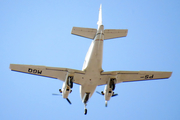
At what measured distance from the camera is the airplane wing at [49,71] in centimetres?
2747

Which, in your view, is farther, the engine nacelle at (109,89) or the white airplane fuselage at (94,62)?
the engine nacelle at (109,89)

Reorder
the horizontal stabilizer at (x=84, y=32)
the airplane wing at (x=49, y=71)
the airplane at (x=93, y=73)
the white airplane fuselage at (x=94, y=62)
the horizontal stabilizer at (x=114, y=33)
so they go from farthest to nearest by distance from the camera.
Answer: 1. the horizontal stabilizer at (x=114, y=33)
2. the horizontal stabilizer at (x=84, y=32)
3. the airplane wing at (x=49, y=71)
4. the airplane at (x=93, y=73)
5. the white airplane fuselage at (x=94, y=62)

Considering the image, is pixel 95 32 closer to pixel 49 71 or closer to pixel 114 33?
pixel 114 33

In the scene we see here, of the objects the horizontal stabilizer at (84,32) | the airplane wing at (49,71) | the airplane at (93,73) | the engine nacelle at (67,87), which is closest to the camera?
the airplane at (93,73)

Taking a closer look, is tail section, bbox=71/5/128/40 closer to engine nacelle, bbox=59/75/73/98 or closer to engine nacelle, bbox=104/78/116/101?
engine nacelle, bbox=59/75/73/98

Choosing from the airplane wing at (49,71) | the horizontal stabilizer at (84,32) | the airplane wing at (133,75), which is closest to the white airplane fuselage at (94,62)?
the horizontal stabilizer at (84,32)

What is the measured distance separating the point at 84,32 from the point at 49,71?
20.1 ft

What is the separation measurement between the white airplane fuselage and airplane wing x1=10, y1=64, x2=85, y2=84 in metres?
1.02

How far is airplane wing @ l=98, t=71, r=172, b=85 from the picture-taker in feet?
98.8

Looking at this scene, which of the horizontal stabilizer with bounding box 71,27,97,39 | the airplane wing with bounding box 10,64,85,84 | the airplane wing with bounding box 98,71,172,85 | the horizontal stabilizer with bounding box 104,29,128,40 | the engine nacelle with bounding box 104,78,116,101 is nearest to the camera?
the airplane wing with bounding box 10,64,85,84

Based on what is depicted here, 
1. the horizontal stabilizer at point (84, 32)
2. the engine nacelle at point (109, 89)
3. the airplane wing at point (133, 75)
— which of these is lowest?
the engine nacelle at point (109, 89)

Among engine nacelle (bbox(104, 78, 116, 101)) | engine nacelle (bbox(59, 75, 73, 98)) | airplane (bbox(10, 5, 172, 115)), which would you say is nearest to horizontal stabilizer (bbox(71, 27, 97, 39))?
airplane (bbox(10, 5, 172, 115))

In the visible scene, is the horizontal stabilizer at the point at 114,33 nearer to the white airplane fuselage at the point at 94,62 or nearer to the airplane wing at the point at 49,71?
the white airplane fuselage at the point at 94,62

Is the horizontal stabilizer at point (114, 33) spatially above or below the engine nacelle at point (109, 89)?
above
